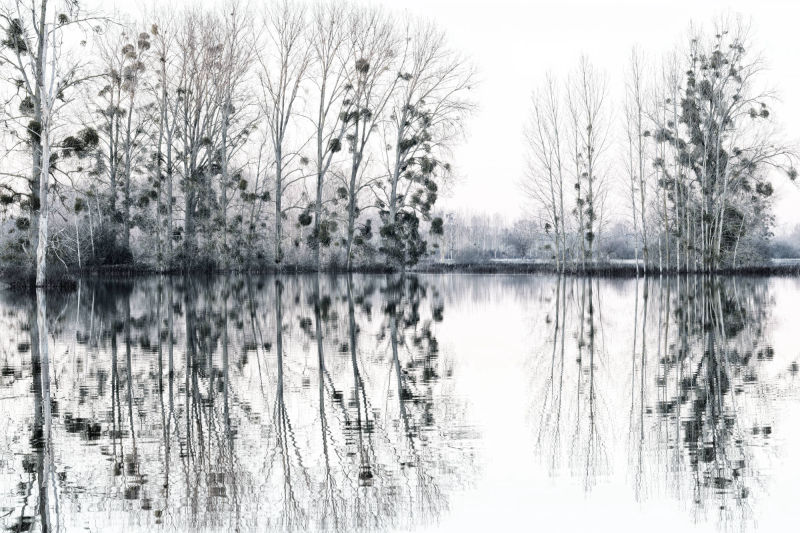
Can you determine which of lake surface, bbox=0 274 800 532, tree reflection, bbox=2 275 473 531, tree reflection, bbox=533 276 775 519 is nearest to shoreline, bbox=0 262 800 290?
lake surface, bbox=0 274 800 532

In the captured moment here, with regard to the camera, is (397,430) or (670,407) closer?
(397,430)

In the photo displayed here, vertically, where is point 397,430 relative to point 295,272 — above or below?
below

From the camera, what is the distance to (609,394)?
9.47m

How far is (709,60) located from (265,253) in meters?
28.8

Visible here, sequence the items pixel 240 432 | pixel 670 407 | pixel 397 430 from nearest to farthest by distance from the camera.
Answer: pixel 240 432 < pixel 397 430 < pixel 670 407

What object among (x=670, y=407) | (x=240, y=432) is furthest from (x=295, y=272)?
(x=240, y=432)

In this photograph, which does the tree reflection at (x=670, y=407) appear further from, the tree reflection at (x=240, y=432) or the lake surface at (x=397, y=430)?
the tree reflection at (x=240, y=432)

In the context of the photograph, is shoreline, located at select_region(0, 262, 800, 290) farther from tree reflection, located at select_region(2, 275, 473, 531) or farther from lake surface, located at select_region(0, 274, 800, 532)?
tree reflection, located at select_region(2, 275, 473, 531)

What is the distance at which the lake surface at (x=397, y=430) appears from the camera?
213 inches

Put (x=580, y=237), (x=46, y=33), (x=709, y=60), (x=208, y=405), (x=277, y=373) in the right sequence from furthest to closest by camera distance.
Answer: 1. (x=580, y=237)
2. (x=709, y=60)
3. (x=46, y=33)
4. (x=277, y=373)
5. (x=208, y=405)

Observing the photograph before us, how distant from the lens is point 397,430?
7.63 m

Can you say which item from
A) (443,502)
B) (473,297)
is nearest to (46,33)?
(473,297)

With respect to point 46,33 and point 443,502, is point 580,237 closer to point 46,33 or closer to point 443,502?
point 46,33

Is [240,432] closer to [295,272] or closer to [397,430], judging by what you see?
[397,430]
